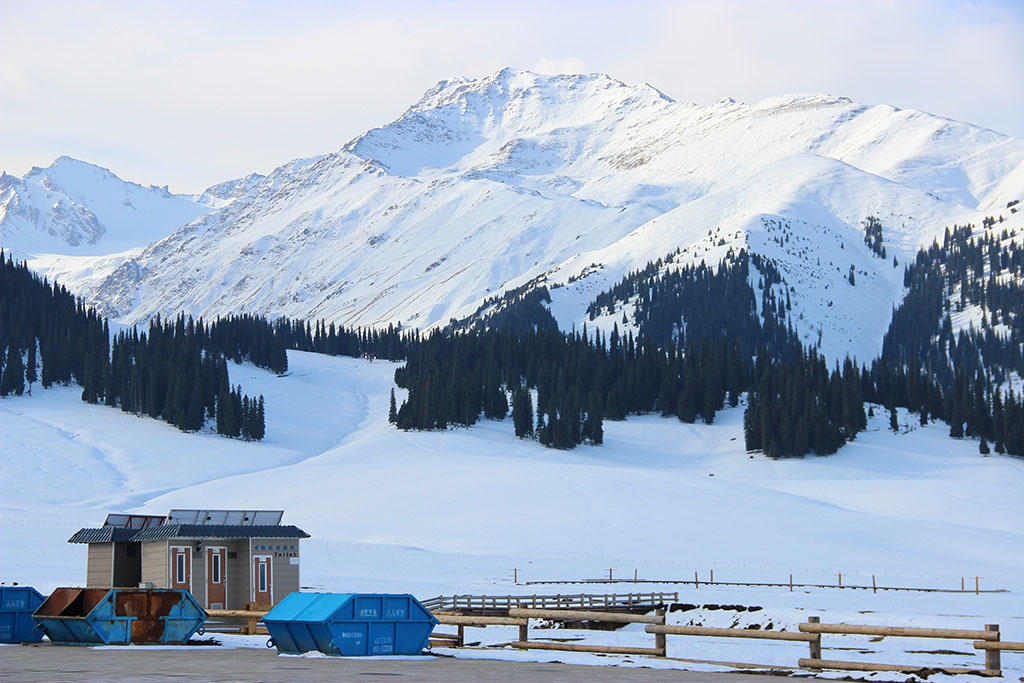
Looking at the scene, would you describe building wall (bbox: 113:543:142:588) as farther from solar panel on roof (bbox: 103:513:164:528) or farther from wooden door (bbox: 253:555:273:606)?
wooden door (bbox: 253:555:273:606)

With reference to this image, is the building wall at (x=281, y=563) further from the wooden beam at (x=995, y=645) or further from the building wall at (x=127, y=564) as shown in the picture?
the wooden beam at (x=995, y=645)

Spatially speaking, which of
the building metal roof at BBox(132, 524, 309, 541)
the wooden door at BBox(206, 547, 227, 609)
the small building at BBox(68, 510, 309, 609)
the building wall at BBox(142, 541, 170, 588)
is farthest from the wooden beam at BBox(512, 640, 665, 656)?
the building wall at BBox(142, 541, 170, 588)

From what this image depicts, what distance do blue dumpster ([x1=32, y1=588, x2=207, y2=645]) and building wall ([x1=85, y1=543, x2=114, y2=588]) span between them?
1362 cm

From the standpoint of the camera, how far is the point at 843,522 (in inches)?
3346

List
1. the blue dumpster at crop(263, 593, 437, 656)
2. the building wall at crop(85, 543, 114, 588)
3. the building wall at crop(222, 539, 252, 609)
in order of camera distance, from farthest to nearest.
Result: the building wall at crop(85, 543, 114, 588), the building wall at crop(222, 539, 252, 609), the blue dumpster at crop(263, 593, 437, 656)

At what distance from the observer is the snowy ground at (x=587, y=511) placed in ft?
177

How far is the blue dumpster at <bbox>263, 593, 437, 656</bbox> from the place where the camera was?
29.8 meters

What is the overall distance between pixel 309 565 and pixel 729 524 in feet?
102

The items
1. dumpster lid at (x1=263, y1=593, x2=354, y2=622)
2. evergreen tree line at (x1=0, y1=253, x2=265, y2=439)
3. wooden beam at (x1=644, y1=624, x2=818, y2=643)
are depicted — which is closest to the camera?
wooden beam at (x1=644, y1=624, x2=818, y2=643)

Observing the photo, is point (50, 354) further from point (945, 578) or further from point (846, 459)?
point (945, 578)

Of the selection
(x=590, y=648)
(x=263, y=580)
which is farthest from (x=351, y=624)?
(x=263, y=580)

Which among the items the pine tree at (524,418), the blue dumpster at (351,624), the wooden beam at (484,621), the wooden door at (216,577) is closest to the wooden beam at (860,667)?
the wooden beam at (484,621)

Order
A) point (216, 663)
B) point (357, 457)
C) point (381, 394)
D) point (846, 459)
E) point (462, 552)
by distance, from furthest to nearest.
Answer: point (381, 394), point (846, 459), point (357, 457), point (462, 552), point (216, 663)

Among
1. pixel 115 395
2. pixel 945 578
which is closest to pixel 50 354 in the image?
pixel 115 395
